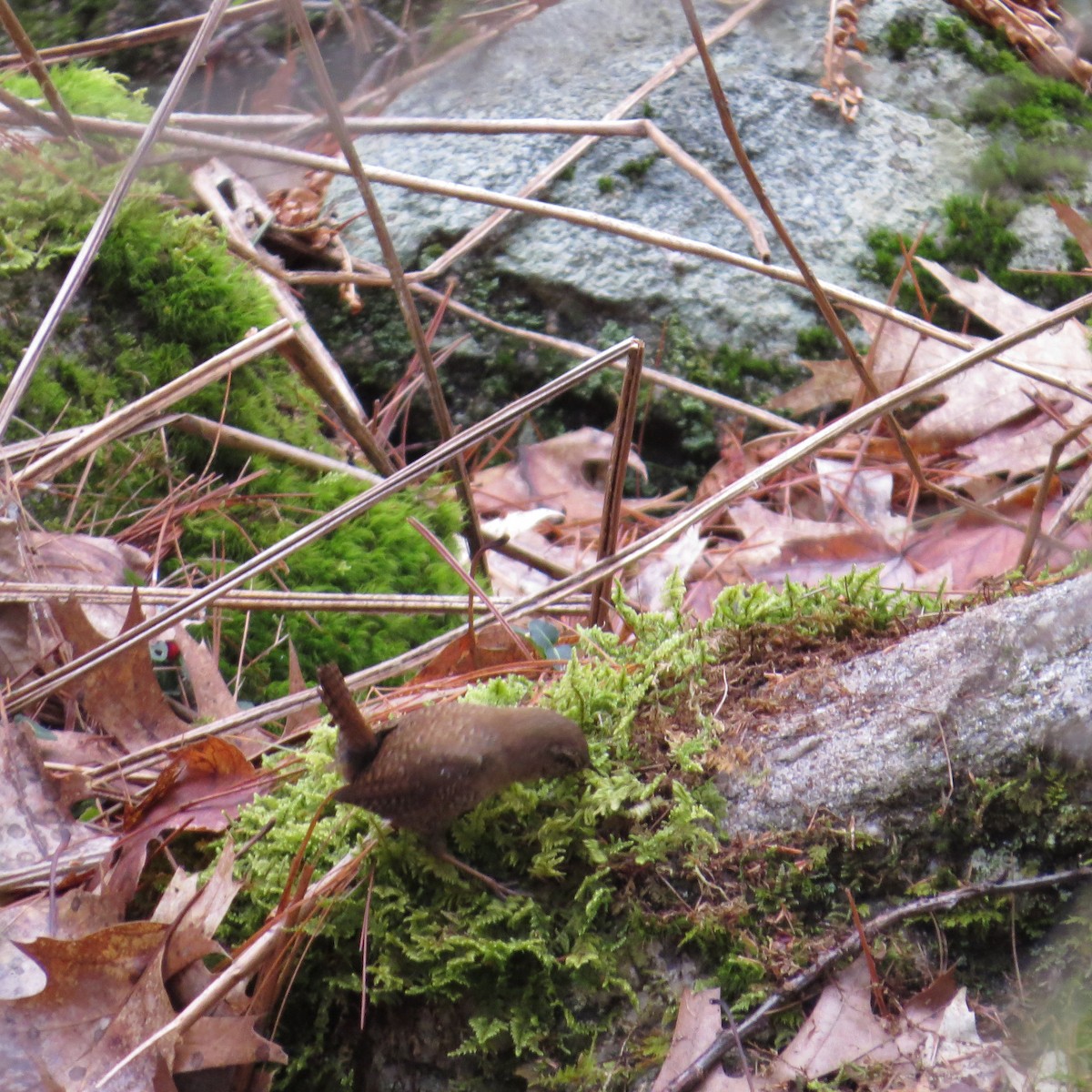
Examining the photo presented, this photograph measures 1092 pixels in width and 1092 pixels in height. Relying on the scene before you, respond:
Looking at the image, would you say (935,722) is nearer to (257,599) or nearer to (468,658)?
(468,658)

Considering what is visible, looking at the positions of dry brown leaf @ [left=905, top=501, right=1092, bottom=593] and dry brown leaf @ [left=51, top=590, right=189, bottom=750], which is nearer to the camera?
dry brown leaf @ [left=51, top=590, right=189, bottom=750]

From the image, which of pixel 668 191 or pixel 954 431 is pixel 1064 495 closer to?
pixel 954 431

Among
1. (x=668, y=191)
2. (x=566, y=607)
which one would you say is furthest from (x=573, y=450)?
(x=566, y=607)

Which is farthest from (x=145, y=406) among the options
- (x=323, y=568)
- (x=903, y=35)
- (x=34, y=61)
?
(x=903, y=35)

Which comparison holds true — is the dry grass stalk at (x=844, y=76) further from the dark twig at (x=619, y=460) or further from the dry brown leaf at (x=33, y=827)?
the dry brown leaf at (x=33, y=827)

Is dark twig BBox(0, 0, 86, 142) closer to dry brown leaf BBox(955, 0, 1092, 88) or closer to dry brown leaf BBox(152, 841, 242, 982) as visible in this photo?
dry brown leaf BBox(152, 841, 242, 982)

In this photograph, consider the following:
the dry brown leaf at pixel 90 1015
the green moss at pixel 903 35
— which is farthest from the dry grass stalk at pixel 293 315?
the green moss at pixel 903 35

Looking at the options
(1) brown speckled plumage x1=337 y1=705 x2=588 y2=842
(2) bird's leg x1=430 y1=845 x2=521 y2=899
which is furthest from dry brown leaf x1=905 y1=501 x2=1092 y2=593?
(2) bird's leg x1=430 y1=845 x2=521 y2=899
